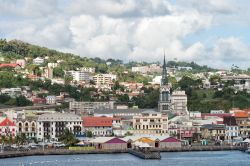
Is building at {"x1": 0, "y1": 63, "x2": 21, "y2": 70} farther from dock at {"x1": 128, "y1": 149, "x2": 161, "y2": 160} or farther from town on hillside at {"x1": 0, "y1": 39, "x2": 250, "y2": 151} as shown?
dock at {"x1": 128, "y1": 149, "x2": 161, "y2": 160}

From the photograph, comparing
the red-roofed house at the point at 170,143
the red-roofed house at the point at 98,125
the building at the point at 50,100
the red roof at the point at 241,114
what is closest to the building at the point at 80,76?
the building at the point at 50,100

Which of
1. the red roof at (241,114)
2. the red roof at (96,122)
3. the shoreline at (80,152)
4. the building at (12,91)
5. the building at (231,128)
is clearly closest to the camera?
the shoreline at (80,152)

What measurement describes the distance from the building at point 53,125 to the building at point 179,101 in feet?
80.1

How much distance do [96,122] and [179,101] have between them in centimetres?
2591

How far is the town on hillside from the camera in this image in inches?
3294

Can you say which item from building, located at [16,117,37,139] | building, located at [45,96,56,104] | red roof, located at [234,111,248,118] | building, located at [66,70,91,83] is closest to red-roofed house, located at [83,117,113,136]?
building, located at [16,117,37,139]

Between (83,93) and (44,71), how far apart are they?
1818 cm

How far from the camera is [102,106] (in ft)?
375

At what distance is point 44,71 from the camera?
14525 cm

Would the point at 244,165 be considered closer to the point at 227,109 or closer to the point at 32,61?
the point at 227,109

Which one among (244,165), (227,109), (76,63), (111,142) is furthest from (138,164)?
(76,63)

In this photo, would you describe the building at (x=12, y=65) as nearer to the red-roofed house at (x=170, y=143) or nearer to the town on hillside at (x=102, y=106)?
the town on hillside at (x=102, y=106)

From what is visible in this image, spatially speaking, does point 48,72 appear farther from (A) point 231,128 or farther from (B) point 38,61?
(A) point 231,128

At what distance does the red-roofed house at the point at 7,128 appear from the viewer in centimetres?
8488
